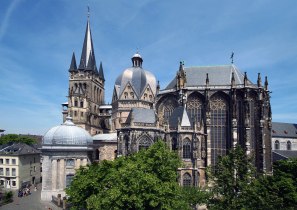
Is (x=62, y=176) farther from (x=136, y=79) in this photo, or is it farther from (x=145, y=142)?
(x=136, y=79)

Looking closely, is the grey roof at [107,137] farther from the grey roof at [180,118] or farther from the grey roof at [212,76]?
the grey roof at [180,118]

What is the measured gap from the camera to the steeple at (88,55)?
247 ft

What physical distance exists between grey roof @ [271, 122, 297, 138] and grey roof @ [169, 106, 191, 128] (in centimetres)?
5752

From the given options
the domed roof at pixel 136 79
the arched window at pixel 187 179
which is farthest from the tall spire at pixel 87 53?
the arched window at pixel 187 179

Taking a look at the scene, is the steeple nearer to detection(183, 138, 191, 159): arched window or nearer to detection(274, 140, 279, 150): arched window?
detection(183, 138, 191, 159): arched window

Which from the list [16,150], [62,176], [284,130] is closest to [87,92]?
[16,150]

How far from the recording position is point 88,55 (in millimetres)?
76625

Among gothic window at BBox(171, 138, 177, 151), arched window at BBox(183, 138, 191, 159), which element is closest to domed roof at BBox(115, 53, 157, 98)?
gothic window at BBox(171, 138, 177, 151)

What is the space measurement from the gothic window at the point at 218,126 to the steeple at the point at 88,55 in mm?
35477

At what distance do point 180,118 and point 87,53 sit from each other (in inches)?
1477

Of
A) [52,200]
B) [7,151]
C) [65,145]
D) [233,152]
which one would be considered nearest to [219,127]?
[233,152]

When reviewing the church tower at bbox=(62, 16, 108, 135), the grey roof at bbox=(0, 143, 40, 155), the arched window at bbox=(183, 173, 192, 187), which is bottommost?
the arched window at bbox=(183, 173, 192, 187)

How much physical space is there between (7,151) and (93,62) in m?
30.4

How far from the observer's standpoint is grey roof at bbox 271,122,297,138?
98.3m
